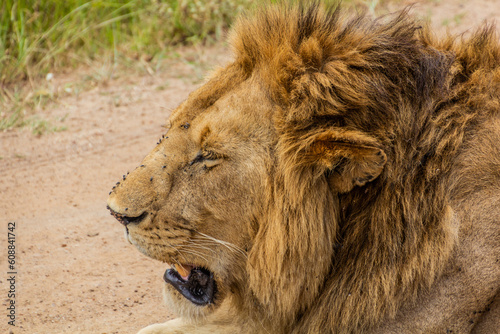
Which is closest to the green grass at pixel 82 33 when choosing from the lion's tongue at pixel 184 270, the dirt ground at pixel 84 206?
the dirt ground at pixel 84 206

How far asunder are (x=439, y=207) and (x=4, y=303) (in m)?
2.07

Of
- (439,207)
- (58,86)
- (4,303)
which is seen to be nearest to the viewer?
(439,207)

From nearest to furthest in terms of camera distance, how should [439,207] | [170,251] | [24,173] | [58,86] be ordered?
1. [439,207]
2. [170,251]
3. [24,173]
4. [58,86]

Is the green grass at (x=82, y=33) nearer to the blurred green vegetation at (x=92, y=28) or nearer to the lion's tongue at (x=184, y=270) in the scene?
the blurred green vegetation at (x=92, y=28)

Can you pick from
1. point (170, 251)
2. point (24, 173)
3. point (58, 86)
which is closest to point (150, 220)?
point (170, 251)

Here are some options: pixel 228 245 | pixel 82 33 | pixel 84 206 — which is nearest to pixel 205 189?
pixel 228 245

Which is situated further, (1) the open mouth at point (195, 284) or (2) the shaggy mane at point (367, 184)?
(1) the open mouth at point (195, 284)

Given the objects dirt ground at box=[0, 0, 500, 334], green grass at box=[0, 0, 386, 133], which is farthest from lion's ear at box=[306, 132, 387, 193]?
green grass at box=[0, 0, 386, 133]

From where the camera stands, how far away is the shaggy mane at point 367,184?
2176 millimetres

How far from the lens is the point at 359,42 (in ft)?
7.47

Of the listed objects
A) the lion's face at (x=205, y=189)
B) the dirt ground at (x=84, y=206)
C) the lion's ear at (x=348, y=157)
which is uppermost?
the lion's ear at (x=348, y=157)

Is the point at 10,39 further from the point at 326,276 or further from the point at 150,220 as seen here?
the point at 326,276

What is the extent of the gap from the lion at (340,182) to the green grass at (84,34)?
2955 millimetres

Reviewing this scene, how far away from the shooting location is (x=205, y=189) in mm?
2305
